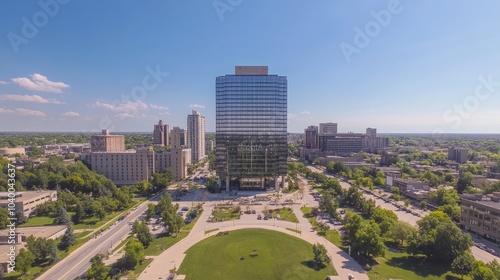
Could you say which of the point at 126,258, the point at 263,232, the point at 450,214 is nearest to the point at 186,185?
the point at 263,232

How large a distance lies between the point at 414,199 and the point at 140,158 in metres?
83.4

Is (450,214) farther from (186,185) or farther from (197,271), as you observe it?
(186,185)

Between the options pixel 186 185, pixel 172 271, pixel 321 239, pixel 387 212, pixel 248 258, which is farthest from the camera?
pixel 186 185

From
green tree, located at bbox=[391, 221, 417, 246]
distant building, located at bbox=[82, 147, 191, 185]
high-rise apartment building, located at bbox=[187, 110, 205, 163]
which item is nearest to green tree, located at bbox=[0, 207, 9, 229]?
distant building, located at bbox=[82, 147, 191, 185]

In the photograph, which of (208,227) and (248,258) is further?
(208,227)

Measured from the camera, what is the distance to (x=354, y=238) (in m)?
38.4

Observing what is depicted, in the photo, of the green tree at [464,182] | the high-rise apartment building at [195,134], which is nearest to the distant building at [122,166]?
the high-rise apartment building at [195,134]

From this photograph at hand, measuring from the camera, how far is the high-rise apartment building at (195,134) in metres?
138

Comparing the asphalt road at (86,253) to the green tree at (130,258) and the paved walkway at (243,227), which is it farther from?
the paved walkway at (243,227)

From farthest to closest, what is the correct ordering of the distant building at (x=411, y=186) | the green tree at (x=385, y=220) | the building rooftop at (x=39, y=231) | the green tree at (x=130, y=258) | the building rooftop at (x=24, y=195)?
1. the distant building at (x=411, y=186)
2. the building rooftop at (x=24, y=195)
3. the building rooftop at (x=39, y=231)
4. the green tree at (x=385, y=220)
5. the green tree at (x=130, y=258)

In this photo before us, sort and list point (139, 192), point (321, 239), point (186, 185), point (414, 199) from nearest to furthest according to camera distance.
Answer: point (321, 239)
point (414, 199)
point (139, 192)
point (186, 185)

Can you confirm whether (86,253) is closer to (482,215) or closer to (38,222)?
(38,222)

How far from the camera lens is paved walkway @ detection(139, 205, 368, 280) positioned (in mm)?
34000

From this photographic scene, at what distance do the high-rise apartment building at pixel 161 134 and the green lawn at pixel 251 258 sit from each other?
16021cm
